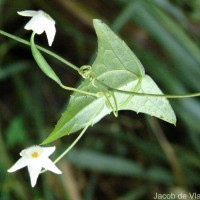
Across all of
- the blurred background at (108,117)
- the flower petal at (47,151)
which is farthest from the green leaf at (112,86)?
the blurred background at (108,117)

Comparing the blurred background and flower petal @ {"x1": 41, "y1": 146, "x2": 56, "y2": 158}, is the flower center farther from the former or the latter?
the blurred background

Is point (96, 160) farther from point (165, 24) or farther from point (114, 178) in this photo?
point (165, 24)

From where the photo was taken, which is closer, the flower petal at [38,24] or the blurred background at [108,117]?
the flower petal at [38,24]

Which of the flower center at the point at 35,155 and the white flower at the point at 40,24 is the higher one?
the white flower at the point at 40,24

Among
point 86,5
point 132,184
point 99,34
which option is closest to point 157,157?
point 132,184

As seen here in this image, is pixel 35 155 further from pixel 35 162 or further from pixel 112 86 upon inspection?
pixel 112 86

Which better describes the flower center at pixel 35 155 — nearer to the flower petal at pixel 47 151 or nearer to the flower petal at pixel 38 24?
the flower petal at pixel 47 151

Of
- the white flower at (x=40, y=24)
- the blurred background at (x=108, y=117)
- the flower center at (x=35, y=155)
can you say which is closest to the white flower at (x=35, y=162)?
the flower center at (x=35, y=155)
